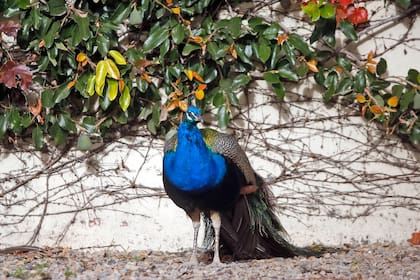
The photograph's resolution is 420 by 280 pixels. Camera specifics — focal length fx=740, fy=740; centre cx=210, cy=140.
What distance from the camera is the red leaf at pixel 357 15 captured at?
382cm

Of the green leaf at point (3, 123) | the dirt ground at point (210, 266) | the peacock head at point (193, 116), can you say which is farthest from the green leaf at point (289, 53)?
the green leaf at point (3, 123)

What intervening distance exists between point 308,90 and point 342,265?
1180mm

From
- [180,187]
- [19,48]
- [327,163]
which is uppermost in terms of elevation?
[19,48]

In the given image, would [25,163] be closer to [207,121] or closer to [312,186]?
[207,121]

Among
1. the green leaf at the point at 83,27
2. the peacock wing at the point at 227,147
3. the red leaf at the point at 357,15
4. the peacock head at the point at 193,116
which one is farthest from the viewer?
the red leaf at the point at 357,15

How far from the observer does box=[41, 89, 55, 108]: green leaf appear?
376 cm

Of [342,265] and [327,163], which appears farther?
[327,163]

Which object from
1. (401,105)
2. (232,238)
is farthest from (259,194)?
(401,105)

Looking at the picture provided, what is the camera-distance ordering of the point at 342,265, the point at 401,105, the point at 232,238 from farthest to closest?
1. the point at 401,105
2. the point at 232,238
3. the point at 342,265

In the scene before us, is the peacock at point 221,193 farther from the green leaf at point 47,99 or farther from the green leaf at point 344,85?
the green leaf at point 47,99

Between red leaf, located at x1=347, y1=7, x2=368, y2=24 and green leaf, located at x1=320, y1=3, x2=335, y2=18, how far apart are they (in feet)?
0.66

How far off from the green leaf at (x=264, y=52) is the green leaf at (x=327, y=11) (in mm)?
318

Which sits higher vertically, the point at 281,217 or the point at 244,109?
the point at 244,109

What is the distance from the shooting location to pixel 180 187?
314cm
